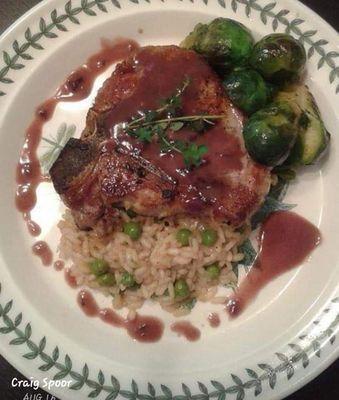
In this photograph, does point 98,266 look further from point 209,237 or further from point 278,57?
point 278,57

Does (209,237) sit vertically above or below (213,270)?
above

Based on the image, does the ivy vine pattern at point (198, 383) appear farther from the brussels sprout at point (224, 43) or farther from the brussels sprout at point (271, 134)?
the brussels sprout at point (224, 43)

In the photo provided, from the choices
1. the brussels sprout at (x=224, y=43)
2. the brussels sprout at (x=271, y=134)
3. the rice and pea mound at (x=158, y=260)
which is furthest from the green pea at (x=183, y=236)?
the brussels sprout at (x=224, y=43)

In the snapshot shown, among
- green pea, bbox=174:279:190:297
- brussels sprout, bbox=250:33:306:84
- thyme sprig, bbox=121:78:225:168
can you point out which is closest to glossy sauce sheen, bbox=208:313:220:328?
green pea, bbox=174:279:190:297

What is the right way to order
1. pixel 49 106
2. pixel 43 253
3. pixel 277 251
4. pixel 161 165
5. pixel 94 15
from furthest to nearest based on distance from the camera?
pixel 49 106 → pixel 94 15 → pixel 43 253 → pixel 277 251 → pixel 161 165

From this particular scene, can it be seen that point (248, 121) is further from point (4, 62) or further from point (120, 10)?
point (4, 62)

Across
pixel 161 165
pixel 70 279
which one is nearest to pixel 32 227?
pixel 70 279
